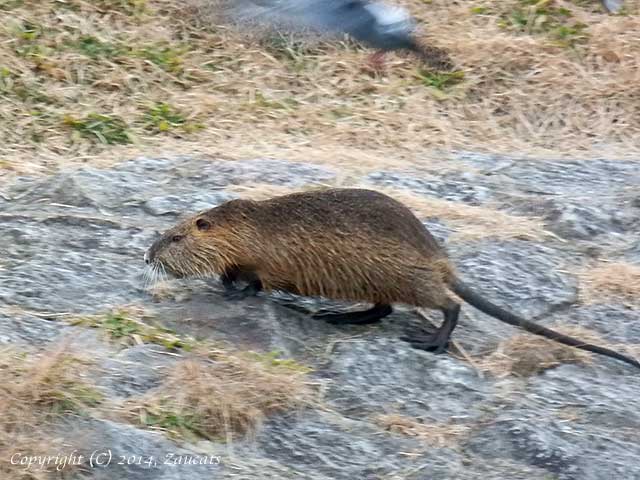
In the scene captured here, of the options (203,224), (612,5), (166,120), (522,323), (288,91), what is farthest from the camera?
(612,5)

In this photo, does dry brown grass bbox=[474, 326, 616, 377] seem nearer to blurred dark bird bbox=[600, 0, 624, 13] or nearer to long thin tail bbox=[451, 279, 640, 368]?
long thin tail bbox=[451, 279, 640, 368]

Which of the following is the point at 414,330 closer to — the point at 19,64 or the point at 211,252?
the point at 211,252

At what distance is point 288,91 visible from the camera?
27.0 ft

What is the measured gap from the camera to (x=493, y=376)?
4.93m

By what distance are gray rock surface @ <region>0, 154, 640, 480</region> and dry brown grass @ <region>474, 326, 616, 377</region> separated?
0.06 m

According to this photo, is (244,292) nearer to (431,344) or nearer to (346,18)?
(431,344)

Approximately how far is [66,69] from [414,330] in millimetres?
3518

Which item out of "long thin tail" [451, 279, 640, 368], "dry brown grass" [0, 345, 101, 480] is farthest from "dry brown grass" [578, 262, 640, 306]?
"dry brown grass" [0, 345, 101, 480]

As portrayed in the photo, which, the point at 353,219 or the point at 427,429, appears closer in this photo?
the point at 427,429

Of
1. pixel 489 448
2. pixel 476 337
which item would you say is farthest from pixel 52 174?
pixel 489 448

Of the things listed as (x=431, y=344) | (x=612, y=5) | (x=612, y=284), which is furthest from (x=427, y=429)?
(x=612, y=5)

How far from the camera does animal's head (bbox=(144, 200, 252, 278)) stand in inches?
211

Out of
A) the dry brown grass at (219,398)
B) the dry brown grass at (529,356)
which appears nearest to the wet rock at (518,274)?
the dry brown grass at (529,356)

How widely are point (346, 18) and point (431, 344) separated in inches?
72.3
